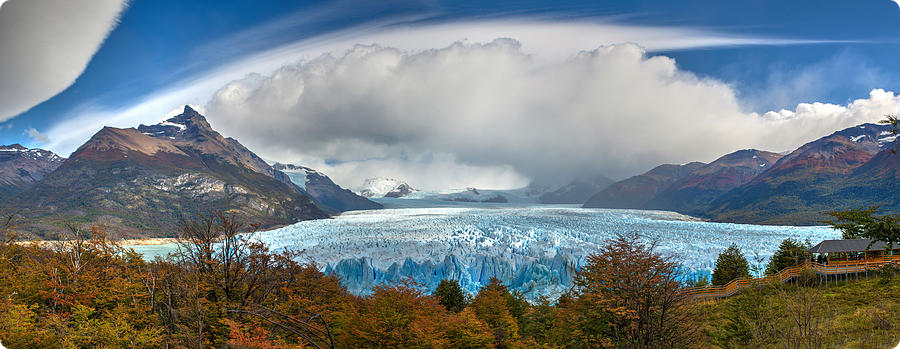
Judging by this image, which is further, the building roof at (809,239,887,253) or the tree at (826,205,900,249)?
the building roof at (809,239,887,253)

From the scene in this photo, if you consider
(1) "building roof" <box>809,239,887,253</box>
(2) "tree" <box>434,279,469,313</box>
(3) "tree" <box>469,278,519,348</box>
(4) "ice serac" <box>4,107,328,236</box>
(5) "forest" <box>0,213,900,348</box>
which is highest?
(4) "ice serac" <box>4,107,328,236</box>

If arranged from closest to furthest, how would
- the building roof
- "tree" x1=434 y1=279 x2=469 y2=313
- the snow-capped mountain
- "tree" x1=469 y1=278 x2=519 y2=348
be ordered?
"tree" x1=469 y1=278 x2=519 y2=348, the building roof, "tree" x1=434 y1=279 x2=469 y2=313, the snow-capped mountain

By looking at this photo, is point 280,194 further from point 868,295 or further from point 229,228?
point 868,295

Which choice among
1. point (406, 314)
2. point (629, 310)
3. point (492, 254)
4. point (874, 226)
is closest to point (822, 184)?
point (492, 254)

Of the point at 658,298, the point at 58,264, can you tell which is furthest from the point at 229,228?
the point at 658,298

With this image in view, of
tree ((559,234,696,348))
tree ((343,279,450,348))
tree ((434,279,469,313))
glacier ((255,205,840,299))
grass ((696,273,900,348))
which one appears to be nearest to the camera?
grass ((696,273,900,348))

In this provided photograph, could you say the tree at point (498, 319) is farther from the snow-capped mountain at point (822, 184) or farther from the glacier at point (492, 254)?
the snow-capped mountain at point (822, 184)

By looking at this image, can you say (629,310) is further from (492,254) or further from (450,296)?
(492,254)

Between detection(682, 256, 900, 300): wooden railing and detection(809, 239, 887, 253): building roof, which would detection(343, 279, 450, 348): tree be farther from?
detection(809, 239, 887, 253): building roof

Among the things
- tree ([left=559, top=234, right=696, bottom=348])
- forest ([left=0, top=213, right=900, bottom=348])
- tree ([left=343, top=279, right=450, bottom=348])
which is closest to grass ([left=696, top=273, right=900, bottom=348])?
forest ([left=0, top=213, right=900, bottom=348])
